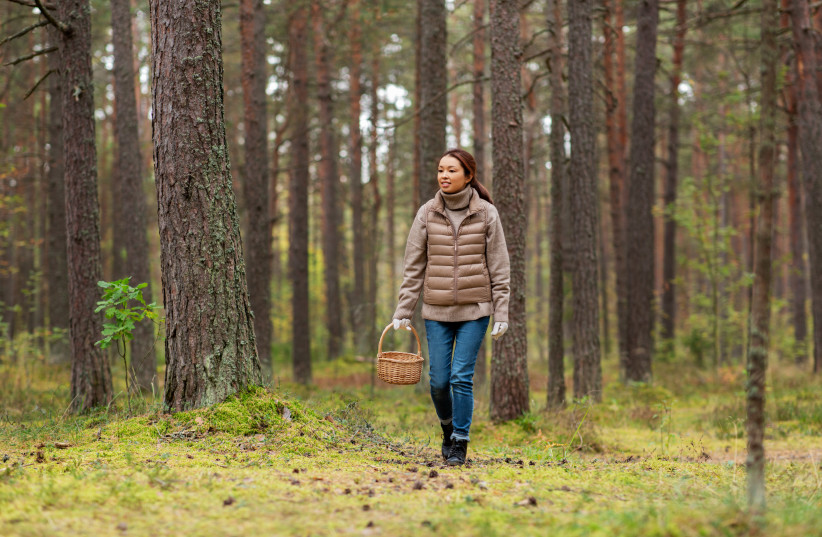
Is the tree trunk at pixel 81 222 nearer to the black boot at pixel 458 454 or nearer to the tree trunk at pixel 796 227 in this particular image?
the black boot at pixel 458 454

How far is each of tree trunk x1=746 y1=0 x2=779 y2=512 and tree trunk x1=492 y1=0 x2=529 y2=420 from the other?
435 cm

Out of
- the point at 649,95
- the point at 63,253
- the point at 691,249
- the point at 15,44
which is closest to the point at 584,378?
the point at 649,95

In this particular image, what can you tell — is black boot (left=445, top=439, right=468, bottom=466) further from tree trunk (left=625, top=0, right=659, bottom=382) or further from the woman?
tree trunk (left=625, top=0, right=659, bottom=382)

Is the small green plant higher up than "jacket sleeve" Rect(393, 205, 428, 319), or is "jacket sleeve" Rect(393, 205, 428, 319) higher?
"jacket sleeve" Rect(393, 205, 428, 319)

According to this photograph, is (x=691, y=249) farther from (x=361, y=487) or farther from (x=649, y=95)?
(x=361, y=487)

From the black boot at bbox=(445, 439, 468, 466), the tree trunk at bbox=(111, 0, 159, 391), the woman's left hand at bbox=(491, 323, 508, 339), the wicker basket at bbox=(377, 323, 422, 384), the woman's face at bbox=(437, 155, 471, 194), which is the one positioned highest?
the tree trunk at bbox=(111, 0, 159, 391)

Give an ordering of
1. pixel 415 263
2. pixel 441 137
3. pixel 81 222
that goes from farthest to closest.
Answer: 1. pixel 441 137
2. pixel 81 222
3. pixel 415 263

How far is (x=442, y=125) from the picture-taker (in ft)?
36.4

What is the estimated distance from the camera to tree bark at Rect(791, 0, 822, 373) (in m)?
12.5

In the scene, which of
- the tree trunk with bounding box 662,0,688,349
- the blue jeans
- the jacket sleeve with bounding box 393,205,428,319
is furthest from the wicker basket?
the tree trunk with bounding box 662,0,688,349

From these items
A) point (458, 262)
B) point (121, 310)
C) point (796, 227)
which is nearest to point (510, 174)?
point (458, 262)

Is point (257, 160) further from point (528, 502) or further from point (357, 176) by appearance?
point (528, 502)

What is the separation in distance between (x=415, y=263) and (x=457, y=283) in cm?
44

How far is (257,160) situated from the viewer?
11.9 meters
